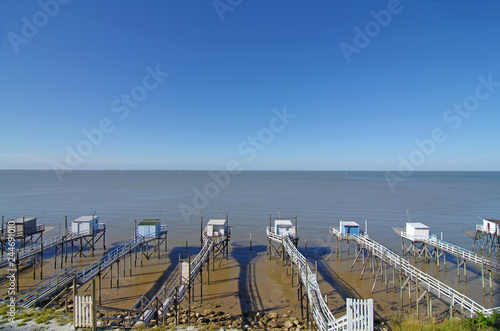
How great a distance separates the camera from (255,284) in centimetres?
2284

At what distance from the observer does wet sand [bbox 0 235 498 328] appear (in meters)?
19.2

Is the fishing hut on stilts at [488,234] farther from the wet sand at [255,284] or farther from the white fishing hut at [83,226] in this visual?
the white fishing hut at [83,226]

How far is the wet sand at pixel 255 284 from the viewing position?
19.2 meters

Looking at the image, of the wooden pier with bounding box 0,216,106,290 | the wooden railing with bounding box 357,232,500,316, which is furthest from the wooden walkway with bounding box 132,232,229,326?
the wooden railing with bounding box 357,232,500,316

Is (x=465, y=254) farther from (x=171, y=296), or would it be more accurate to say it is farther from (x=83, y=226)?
(x=83, y=226)

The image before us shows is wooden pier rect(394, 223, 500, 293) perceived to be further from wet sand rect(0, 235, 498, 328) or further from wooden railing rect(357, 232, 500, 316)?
wooden railing rect(357, 232, 500, 316)

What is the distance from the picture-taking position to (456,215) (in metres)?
50.0

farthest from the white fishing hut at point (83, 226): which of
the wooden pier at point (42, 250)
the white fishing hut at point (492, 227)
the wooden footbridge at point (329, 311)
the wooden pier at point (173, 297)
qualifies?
the white fishing hut at point (492, 227)

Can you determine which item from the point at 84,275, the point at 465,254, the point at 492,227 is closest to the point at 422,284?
the point at 465,254

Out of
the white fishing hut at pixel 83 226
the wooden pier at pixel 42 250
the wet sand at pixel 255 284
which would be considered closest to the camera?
the wet sand at pixel 255 284

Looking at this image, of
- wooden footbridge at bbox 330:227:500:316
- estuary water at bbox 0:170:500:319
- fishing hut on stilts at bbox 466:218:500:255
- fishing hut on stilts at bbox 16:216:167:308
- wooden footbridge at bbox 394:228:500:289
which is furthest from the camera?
fishing hut on stilts at bbox 466:218:500:255

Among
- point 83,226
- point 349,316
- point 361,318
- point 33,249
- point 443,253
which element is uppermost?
point 83,226

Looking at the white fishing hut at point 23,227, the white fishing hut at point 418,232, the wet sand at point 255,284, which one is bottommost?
the wet sand at point 255,284

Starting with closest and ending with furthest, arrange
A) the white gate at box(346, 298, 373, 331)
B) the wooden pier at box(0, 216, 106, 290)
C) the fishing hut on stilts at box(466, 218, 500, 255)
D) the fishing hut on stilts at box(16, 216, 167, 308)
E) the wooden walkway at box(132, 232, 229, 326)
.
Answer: the white gate at box(346, 298, 373, 331), the wooden walkway at box(132, 232, 229, 326), the fishing hut on stilts at box(16, 216, 167, 308), the wooden pier at box(0, 216, 106, 290), the fishing hut on stilts at box(466, 218, 500, 255)
